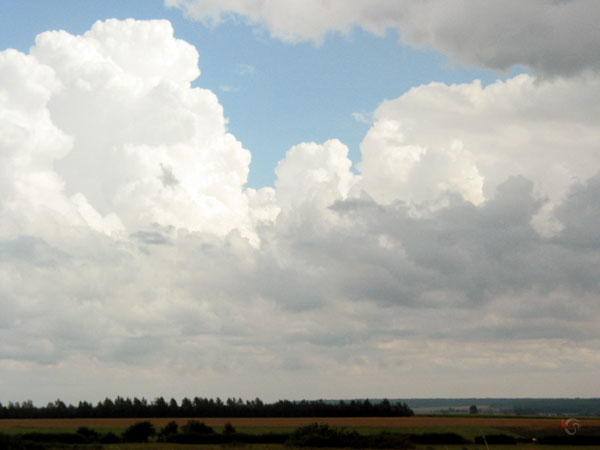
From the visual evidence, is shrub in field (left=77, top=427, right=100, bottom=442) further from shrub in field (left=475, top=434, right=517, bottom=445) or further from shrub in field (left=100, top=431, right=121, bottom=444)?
shrub in field (left=475, top=434, right=517, bottom=445)

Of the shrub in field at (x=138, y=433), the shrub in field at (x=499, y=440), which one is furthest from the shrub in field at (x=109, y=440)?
the shrub in field at (x=499, y=440)

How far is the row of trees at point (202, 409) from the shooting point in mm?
184500

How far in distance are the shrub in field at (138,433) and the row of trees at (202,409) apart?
291ft

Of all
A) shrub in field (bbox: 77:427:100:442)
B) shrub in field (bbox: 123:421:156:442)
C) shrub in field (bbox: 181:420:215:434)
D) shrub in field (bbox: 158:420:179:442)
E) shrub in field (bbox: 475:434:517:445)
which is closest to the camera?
shrub in field (bbox: 475:434:517:445)

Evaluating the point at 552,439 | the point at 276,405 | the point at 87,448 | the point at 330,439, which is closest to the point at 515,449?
the point at 552,439

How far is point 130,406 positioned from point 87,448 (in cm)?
11906

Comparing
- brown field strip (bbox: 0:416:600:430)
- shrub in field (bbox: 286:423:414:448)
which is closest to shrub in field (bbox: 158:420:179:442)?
shrub in field (bbox: 286:423:414:448)

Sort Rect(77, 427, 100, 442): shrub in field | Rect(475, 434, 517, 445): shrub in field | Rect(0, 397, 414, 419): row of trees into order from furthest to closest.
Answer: Rect(0, 397, 414, 419): row of trees, Rect(77, 427, 100, 442): shrub in field, Rect(475, 434, 517, 445): shrub in field

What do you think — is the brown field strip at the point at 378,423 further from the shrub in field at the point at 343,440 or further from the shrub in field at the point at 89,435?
the shrub in field at the point at 343,440

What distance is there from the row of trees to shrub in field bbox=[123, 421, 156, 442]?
3493 inches

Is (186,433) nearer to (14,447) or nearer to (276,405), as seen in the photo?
(14,447)

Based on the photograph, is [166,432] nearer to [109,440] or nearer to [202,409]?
[109,440]

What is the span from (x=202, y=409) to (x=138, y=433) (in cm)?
10206

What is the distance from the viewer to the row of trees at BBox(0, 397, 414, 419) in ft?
605
